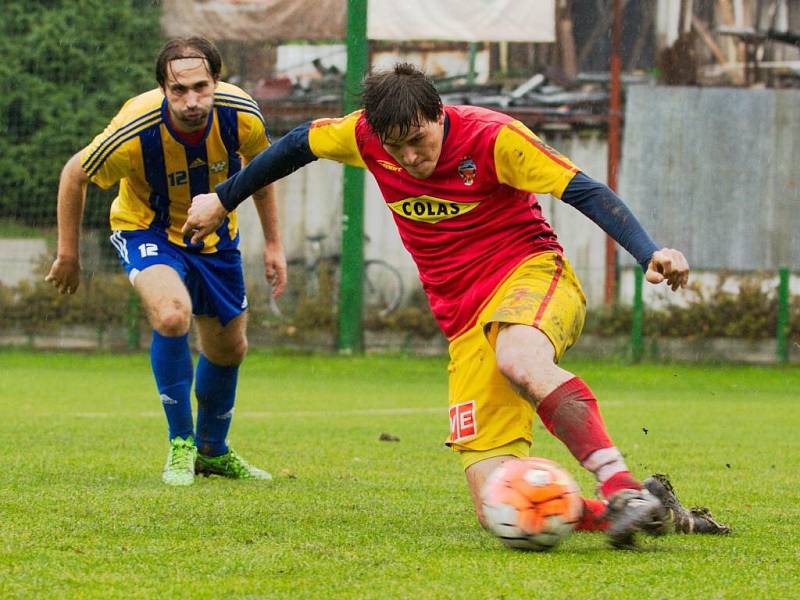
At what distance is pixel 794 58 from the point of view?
17.0 m

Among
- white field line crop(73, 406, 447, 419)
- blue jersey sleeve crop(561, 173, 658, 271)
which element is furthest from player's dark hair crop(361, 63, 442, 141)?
white field line crop(73, 406, 447, 419)

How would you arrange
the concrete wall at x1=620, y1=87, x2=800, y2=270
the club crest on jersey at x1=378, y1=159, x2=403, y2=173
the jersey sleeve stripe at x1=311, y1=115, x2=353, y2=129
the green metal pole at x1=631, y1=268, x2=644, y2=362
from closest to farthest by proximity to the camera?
the club crest on jersey at x1=378, y1=159, x2=403, y2=173 → the jersey sleeve stripe at x1=311, y1=115, x2=353, y2=129 → the green metal pole at x1=631, y1=268, x2=644, y2=362 → the concrete wall at x1=620, y1=87, x2=800, y2=270

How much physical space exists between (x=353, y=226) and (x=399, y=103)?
10.8 m

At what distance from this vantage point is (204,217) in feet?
15.6

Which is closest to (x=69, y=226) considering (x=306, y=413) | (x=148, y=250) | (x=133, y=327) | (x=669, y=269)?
(x=148, y=250)

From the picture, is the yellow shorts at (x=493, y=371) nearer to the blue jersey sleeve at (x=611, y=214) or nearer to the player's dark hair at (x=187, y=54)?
the blue jersey sleeve at (x=611, y=214)

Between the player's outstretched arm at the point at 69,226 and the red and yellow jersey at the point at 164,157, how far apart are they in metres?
0.06

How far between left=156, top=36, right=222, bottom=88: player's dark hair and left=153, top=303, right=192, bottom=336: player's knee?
3.13ft

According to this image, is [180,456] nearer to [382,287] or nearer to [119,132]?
[119,132]

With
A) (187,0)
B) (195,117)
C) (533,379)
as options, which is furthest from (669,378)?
(533,379)

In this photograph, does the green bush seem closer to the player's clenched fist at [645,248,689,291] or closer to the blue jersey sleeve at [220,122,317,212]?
the blue jersey sleeve at [220,122,317,212]

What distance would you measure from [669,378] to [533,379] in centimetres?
1043

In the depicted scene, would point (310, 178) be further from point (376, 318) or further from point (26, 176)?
point (26, 176)

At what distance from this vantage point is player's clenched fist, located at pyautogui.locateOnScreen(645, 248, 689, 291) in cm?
394
